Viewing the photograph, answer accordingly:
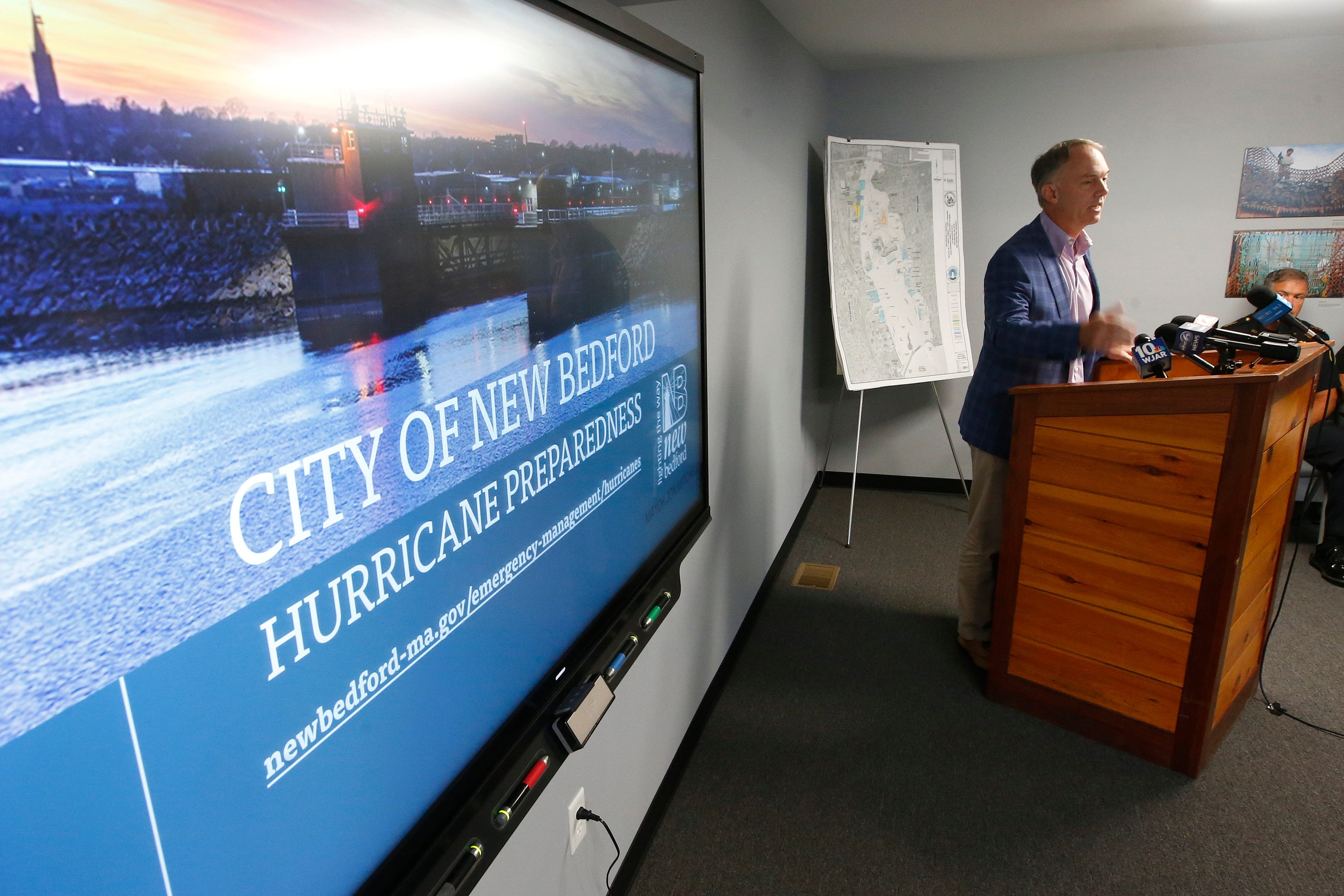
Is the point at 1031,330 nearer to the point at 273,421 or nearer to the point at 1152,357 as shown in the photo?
the point at 1152,357

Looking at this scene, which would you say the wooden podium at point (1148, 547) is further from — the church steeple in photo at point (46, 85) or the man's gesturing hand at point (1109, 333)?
the church steeple in photo at point (46, 85)

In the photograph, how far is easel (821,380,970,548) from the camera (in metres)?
3.89

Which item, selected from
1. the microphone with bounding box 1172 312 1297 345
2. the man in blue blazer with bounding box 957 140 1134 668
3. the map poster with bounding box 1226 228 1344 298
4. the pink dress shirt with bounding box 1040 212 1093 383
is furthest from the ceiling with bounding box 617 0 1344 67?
the microphone with bounding box 1172 312 1297 345

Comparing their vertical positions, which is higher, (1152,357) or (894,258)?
(894,258)

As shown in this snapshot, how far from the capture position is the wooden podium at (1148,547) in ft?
6.29

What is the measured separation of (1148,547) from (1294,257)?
8.76ft

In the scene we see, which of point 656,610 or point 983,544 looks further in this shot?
point 983,544

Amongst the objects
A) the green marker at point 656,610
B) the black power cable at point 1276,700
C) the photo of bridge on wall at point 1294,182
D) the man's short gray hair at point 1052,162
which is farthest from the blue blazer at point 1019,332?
the photo of bridge on wall at point 1294,182

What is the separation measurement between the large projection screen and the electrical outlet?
19.4 inches

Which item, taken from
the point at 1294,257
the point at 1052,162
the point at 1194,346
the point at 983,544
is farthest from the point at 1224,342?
the point at 1294,257

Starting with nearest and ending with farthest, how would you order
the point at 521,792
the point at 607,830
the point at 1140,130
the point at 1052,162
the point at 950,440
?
the point at 521,792 → the point at 607,830 → the point at 1052,162 → the point at 1140,130 → the point at 950,440

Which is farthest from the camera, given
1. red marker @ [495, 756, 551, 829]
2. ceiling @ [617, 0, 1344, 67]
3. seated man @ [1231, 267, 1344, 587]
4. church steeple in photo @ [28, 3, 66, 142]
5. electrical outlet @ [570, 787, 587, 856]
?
seated man @ [1231, 267, 1344, 587]

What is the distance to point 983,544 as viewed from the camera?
2.58 m

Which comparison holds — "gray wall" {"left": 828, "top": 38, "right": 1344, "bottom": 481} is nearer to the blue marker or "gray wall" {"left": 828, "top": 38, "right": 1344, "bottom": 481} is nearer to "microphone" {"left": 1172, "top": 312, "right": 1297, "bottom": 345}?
"microphone" {"left": 1172, "top": 312, "right": 1297, "bottom": 345}
